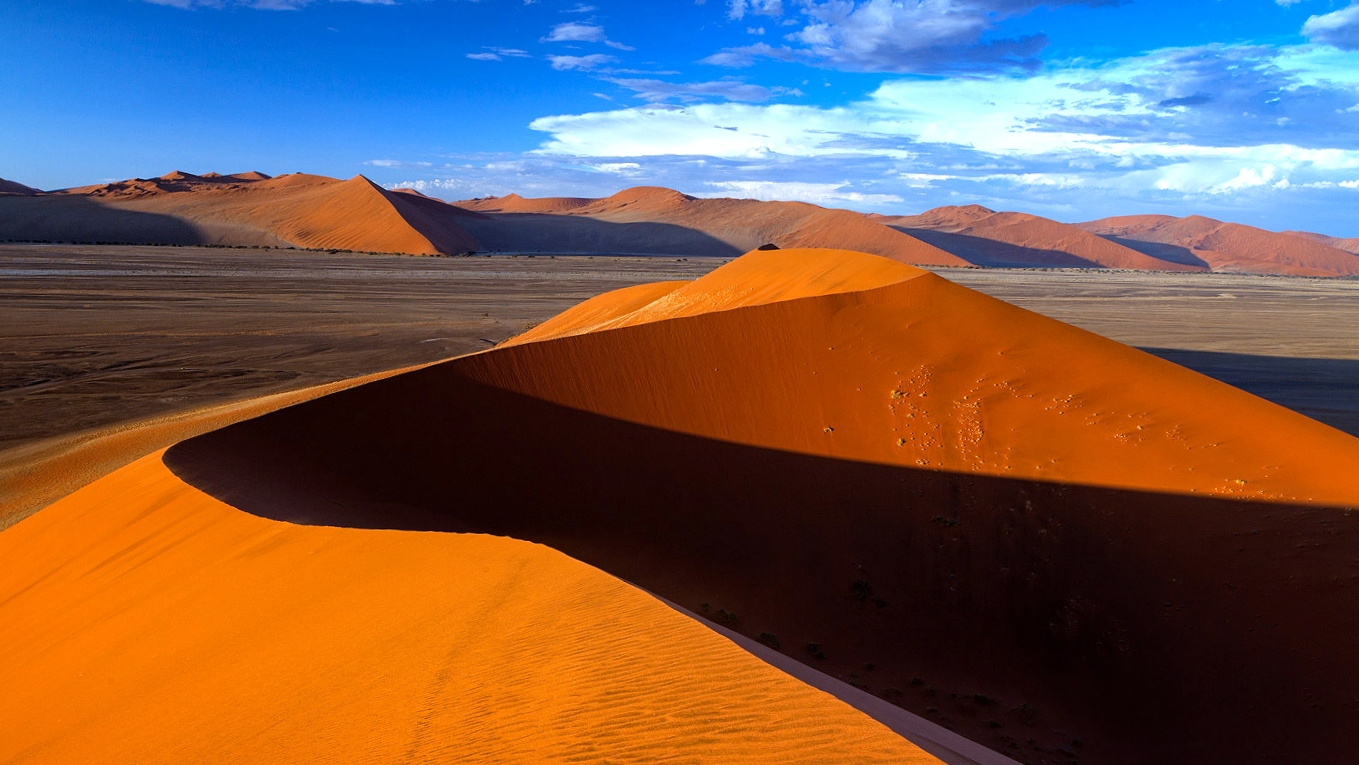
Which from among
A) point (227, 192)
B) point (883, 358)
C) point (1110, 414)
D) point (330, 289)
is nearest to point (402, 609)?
point (883, 358)

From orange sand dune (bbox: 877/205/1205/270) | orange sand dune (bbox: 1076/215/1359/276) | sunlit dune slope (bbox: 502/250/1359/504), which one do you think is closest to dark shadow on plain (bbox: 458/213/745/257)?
orange sand dune (bbox: 877/205/1205/270)

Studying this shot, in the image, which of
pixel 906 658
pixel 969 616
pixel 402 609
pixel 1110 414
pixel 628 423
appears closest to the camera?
pixel 402 609

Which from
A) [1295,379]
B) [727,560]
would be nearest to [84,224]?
[727,560]

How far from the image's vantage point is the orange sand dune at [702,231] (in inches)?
4001

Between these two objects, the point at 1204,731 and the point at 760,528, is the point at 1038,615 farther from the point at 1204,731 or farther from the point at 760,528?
the point at 760,528

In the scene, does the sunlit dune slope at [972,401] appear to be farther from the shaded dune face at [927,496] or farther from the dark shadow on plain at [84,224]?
the dark shadow on plain at [84,224]

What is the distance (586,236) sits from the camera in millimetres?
107000

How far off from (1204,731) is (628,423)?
20.6 ft

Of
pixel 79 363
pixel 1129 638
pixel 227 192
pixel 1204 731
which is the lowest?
pixel 1204 731

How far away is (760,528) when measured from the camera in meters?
8.35

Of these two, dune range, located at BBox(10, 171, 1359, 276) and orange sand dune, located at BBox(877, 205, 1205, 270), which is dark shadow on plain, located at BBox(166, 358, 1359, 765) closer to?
dune range, located at BBox(10, 171, 1359, 276)

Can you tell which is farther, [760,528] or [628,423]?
[628,423]

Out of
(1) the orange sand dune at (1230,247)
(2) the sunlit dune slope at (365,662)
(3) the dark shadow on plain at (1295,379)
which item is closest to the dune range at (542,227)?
(1) the orange sand dune at (1230,247)

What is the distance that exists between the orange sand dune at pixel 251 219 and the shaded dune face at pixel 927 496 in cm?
6936
